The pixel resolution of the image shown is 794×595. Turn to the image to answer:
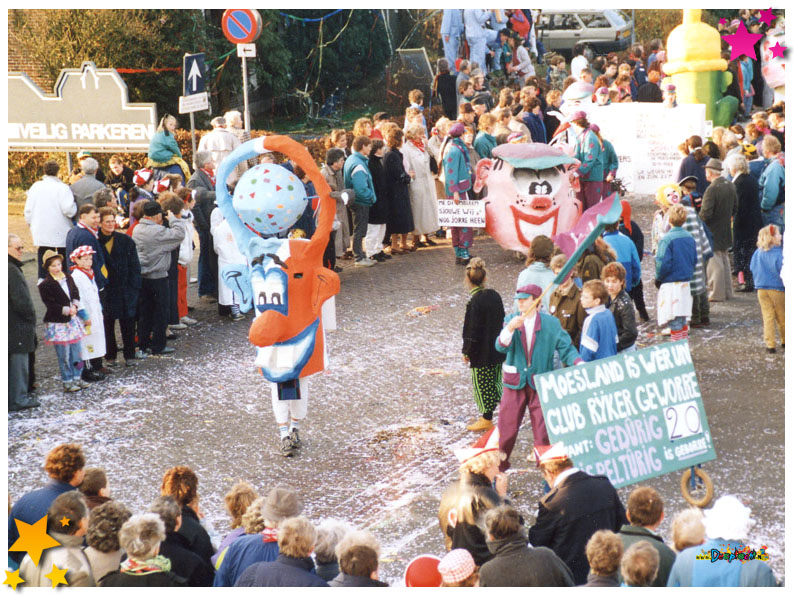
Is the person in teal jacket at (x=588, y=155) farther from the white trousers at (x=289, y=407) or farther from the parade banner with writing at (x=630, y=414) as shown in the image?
the parade banner with writing at (x=630, y=414)

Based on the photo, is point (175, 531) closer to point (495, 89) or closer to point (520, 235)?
point (520, 235)

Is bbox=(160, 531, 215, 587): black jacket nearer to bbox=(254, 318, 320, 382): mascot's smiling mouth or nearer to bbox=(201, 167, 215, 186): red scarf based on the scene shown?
bbox=(254, 318, 320, 382): mascot's smiling mouth

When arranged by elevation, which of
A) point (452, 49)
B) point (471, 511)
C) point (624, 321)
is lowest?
point (471, 511)

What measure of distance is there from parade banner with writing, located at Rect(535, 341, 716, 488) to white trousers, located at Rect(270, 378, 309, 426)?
2.56 metres

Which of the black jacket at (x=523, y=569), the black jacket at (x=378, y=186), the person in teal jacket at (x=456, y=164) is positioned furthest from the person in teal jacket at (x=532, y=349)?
the black jacket at (x=378, y=186)

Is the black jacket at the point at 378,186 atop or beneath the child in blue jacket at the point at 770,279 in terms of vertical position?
atop

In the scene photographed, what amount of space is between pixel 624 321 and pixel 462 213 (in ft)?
16.9

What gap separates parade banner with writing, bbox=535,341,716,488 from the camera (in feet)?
24.2

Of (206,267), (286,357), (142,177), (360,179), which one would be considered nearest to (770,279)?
(286,357)

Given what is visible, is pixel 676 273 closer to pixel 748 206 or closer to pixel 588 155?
pixel 748 206

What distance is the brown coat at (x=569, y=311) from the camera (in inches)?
364

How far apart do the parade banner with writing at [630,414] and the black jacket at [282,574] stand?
8.04ft

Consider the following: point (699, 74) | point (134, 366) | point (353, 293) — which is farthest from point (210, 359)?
point (699, 74)

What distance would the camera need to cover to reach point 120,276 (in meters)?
11.3
